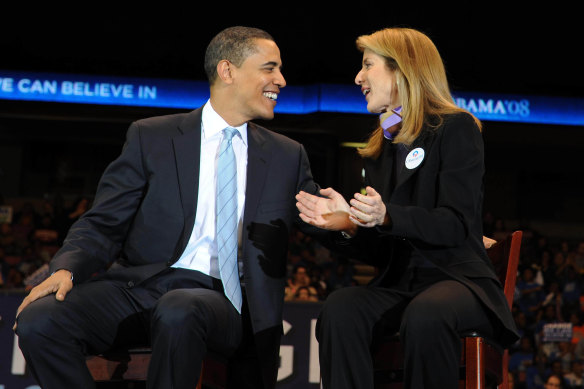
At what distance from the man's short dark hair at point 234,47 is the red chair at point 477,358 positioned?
1.19 meters

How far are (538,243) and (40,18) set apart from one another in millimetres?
8534

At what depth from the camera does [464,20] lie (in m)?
11.8

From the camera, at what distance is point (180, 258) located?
2.36 m

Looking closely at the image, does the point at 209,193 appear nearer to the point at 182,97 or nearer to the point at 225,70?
the point at 225,70

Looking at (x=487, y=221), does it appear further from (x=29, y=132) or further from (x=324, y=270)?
(x=29, y=132)

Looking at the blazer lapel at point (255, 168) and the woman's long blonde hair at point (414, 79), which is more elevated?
the woman's long blonde hair at point (414, 79)

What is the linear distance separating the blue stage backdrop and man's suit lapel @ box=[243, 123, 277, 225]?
1.03 m

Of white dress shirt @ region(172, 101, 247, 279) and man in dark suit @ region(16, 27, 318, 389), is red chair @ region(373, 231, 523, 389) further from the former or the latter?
white dress shirt @ region(172, 101, 247, 279)

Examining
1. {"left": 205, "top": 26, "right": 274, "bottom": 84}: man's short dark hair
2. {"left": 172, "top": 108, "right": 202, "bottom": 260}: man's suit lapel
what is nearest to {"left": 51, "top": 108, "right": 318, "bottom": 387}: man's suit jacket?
{"left": 172, "top": 108, "right": 202, "bottom": 260}: man's suit lapel

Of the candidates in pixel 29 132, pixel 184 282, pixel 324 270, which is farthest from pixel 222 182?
pixel 29 132

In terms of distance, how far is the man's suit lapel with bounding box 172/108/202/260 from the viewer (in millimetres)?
2381

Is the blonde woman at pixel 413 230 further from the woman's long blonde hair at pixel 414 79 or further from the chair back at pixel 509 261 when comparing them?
the chair back at pixel 509 261

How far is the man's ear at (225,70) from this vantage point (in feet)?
9.04

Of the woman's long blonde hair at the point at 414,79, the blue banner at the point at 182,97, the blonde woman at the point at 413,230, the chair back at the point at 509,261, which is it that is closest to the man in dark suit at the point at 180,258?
the blonde woman at the point at 413,230
